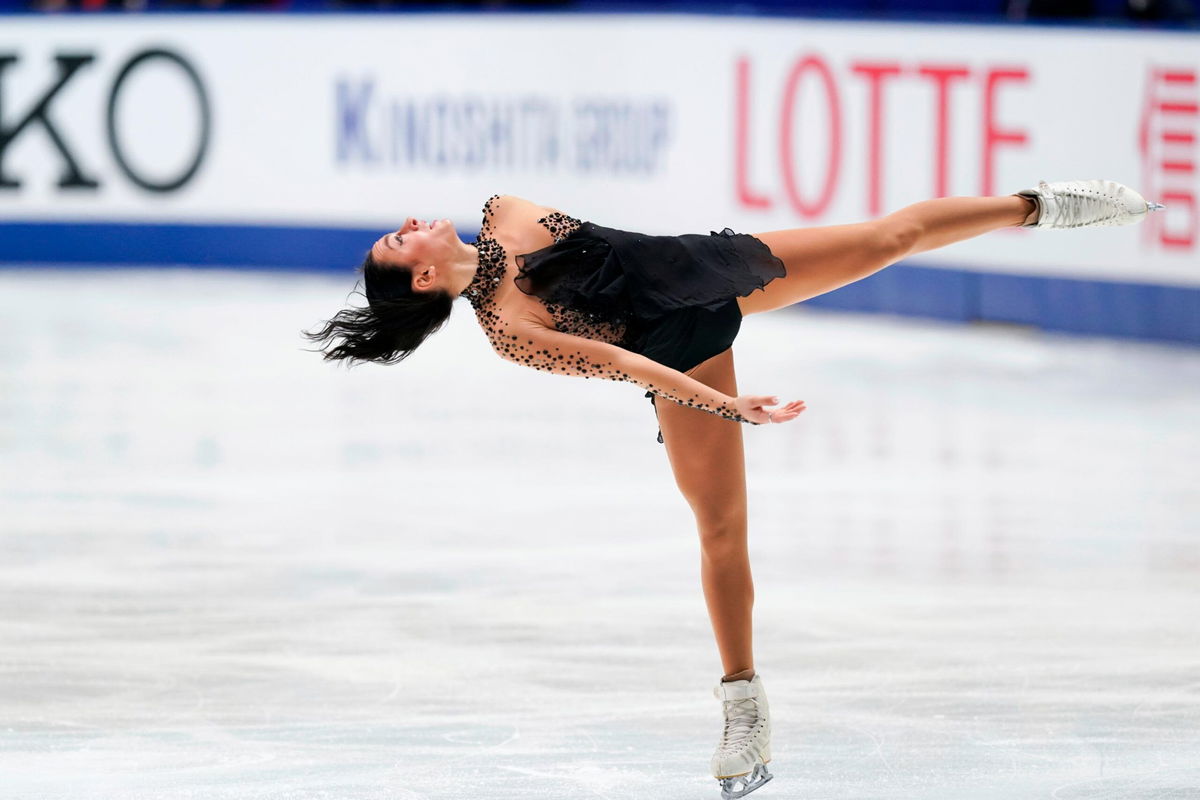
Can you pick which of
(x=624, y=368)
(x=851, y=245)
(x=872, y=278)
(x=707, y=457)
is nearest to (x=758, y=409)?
(x=624, y=368)

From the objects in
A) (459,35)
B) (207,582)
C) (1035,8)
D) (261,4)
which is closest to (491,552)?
(207,582)

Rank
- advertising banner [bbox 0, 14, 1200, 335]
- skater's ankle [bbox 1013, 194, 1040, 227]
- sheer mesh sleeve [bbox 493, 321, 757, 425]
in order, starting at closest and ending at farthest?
sheer mesh sleeve [bbox 493, 321, 757, 425], skater's ankle [bbox 1013, 194, 1040, 227], advertising banner [bbox 0, 14, 1200, 335]

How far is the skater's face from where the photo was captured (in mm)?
3941

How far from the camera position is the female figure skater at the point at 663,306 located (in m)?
3.95

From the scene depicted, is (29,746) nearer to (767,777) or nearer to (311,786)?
(311,786)

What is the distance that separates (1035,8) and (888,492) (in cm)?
422

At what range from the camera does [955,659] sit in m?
5.00

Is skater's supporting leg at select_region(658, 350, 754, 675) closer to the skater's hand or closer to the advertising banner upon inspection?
the skater's hand

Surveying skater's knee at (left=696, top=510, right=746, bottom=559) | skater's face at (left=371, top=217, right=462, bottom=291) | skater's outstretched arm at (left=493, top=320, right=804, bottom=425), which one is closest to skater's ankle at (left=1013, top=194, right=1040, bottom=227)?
skater's knee at (left=696, top=510, right=746, bottom=559)

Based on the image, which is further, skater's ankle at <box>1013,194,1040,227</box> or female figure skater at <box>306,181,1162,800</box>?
skater's ankle at <box>1013,194,1040,227</box>

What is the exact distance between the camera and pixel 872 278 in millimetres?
11062

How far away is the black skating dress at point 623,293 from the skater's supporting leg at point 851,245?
54 millimetres

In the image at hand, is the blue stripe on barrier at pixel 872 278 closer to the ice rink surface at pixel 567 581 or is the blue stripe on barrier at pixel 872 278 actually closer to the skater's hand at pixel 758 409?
the ice rink surface at pixel 567 581

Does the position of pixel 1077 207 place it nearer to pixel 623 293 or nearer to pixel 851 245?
pixel 851 245
